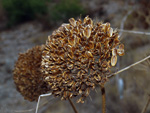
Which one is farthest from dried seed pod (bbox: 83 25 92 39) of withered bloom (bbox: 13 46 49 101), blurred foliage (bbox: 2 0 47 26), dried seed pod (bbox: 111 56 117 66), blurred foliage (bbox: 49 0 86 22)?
blurred foliage (bbox: 2 0 47 26)

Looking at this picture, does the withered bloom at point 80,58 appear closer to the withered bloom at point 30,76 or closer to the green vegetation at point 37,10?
the withered bloom at point 30,76

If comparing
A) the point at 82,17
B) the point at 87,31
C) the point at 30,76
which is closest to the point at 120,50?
the point at 87,31

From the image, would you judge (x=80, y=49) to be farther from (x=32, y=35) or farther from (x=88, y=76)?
(x=32, y=35)

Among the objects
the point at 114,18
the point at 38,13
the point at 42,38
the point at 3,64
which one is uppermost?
the point at 38,13

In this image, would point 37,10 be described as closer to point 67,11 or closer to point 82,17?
point 67,11

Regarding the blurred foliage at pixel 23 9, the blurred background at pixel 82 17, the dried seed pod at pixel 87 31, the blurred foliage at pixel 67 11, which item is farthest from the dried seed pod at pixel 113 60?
the blurred foliage at pixel 23 9

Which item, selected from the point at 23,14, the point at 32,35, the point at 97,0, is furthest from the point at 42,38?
the point at 97,0
